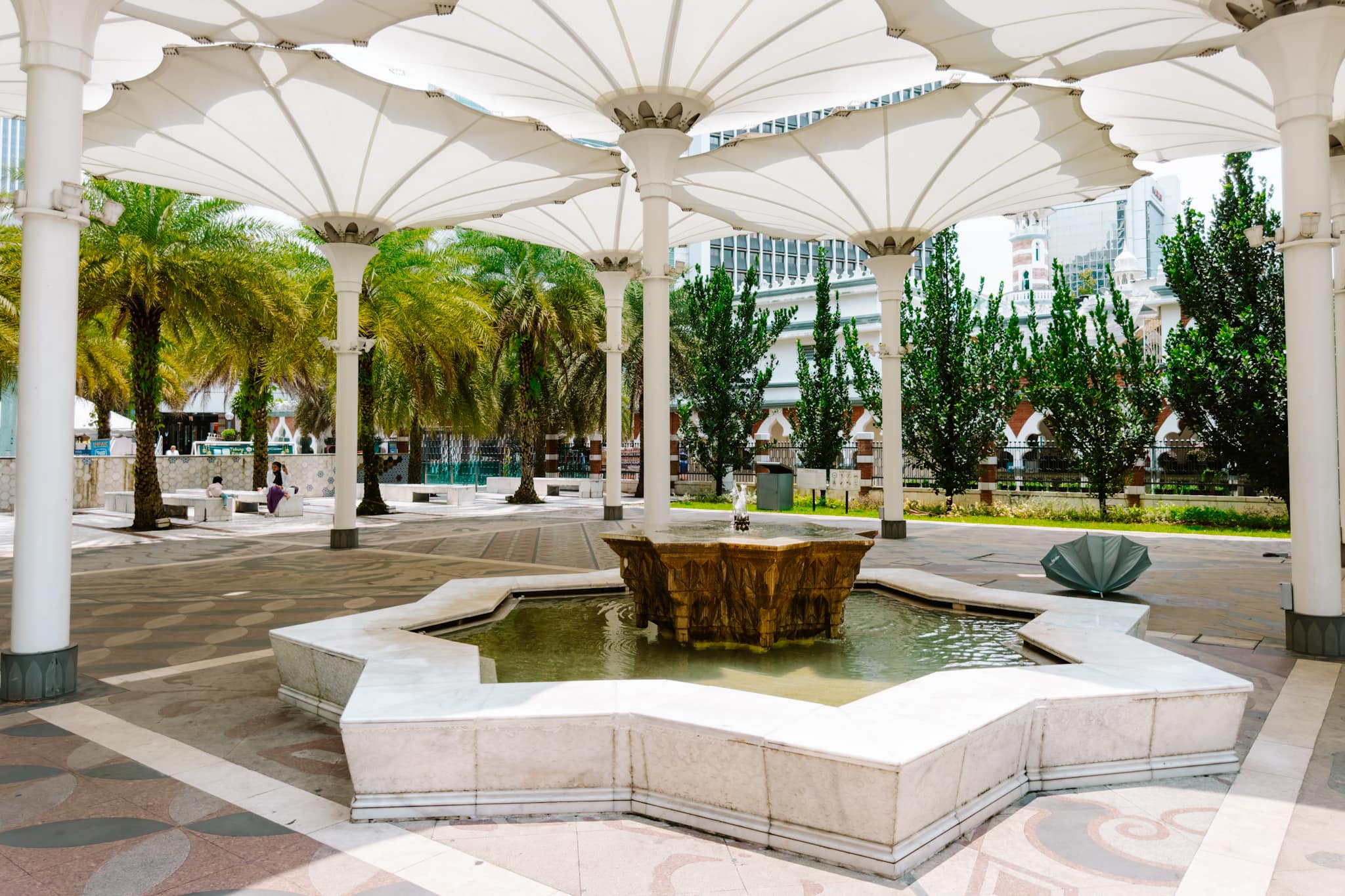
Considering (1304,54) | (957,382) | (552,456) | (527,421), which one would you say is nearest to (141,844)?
(1304,54)

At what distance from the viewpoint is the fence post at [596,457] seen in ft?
120

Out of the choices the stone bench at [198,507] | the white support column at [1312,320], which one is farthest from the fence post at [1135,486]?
the stone bench at [198,507]

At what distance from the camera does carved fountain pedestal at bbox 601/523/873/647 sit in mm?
6547

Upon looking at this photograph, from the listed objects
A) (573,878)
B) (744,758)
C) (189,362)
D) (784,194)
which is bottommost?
(573,878)

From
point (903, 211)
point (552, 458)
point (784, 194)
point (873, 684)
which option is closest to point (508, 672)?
point (873, 684)

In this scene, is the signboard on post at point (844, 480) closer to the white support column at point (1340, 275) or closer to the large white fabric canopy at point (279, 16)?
the white support column at point (1340, 275)

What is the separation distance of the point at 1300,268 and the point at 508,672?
7.43m

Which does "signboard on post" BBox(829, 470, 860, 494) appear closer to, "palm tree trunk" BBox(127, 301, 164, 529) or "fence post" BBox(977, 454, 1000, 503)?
"fence post" BBox(977, 454, 1000, 503)

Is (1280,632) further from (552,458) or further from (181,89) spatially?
(552,458)

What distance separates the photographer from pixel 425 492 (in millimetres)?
28391

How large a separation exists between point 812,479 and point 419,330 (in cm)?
1225

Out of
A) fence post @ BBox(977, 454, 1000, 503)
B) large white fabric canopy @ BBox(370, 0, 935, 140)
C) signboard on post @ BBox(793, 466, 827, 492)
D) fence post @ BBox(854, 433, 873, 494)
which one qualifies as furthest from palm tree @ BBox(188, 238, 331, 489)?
fence post @ BBox(977, 454, 1000, 503)

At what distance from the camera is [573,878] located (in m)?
3.39

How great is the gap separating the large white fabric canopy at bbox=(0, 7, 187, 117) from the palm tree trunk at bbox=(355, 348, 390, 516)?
973 centimetres
